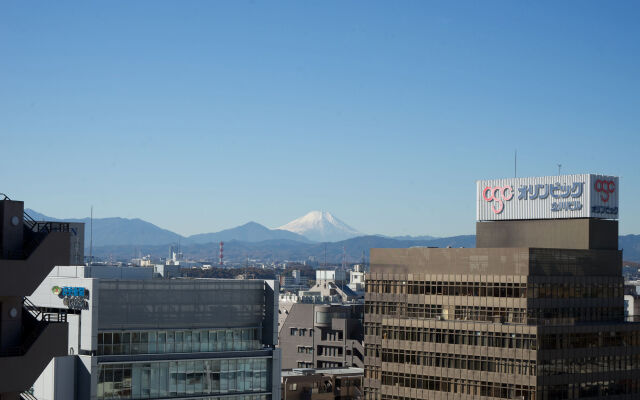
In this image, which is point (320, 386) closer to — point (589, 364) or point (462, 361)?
point (462, 361)

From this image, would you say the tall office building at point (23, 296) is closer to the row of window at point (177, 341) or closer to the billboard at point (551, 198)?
the row of window at point (177, 341)

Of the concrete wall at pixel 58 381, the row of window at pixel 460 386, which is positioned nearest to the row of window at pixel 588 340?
the row of window at pixel 460 386

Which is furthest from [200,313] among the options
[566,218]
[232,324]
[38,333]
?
[566,218]

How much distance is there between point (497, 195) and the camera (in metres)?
157

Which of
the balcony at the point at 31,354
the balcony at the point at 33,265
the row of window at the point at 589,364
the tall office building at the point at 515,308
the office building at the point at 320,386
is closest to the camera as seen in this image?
the balcony at the point at 33,265

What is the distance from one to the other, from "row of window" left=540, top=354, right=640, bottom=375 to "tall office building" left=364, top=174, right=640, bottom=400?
0.57 feet

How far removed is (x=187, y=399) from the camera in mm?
98062

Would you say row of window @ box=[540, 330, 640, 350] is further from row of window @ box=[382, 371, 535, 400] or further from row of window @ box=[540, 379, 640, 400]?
row of window @ box=[382, 371, 535, 400]

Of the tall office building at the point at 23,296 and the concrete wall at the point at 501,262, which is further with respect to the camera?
the concrete wall at the point at 501,262

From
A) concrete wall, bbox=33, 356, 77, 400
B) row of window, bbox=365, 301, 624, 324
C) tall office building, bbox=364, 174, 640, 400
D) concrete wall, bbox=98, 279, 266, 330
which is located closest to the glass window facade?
concrete wall, bbox=33, 356, 77, 400

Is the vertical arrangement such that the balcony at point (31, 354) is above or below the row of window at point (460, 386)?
above

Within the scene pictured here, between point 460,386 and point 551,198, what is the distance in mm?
31828

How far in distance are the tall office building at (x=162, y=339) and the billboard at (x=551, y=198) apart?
60623 millimetres

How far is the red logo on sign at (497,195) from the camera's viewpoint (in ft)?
512
